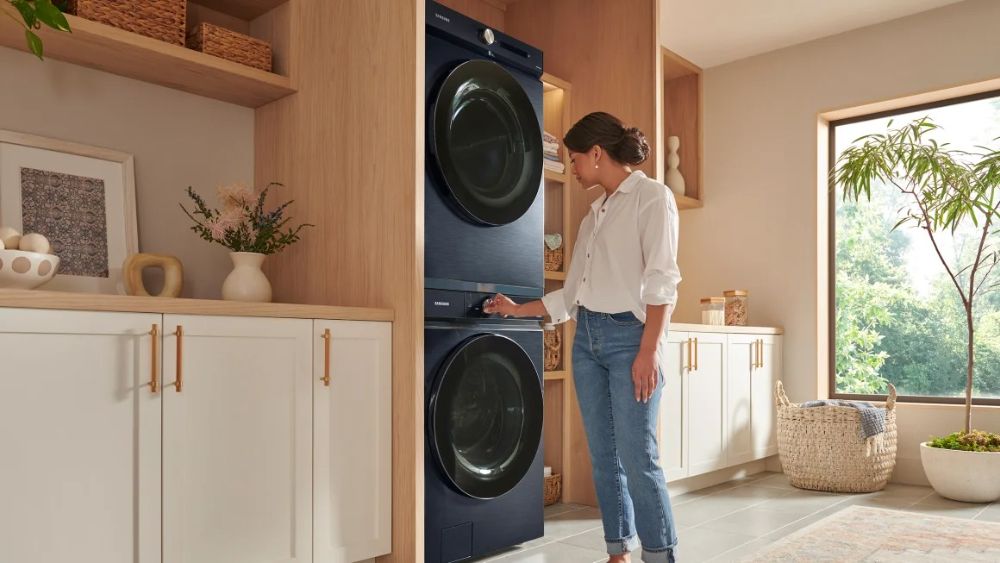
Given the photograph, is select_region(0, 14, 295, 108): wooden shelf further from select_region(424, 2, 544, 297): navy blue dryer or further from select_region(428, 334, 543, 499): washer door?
select_region(428, 334, 543, 499): washer door

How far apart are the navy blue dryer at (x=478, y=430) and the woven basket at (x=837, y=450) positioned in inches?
68.3

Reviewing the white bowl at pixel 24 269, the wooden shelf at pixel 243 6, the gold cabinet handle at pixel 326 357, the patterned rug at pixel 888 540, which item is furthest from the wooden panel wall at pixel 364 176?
the patterned rug at pixel 888 540

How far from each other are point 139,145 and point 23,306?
1.09 m

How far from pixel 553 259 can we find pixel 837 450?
166cm

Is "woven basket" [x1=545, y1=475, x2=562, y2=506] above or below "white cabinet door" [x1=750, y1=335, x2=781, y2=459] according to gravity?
below

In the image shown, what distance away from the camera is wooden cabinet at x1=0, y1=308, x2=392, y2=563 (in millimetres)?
1588

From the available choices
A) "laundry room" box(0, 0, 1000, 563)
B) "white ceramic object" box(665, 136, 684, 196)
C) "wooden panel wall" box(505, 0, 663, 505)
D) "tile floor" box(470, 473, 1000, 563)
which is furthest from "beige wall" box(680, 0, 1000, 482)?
"wooden panel wall" box(505, 0, 663, 505)

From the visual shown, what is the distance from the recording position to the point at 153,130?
8.42 feet

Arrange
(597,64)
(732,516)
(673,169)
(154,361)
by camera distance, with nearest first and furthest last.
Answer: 1. (154,361)
2. (732,516)
3. (597,64)
4. (673,169)

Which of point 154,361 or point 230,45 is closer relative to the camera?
point 154,361

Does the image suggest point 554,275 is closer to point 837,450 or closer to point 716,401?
point 716,401

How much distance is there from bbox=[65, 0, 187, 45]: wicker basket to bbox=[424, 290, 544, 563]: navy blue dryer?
1098 mm

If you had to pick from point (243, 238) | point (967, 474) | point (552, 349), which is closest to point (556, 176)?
point (552, 349)

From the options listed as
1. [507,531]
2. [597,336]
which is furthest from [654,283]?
[507,531]
